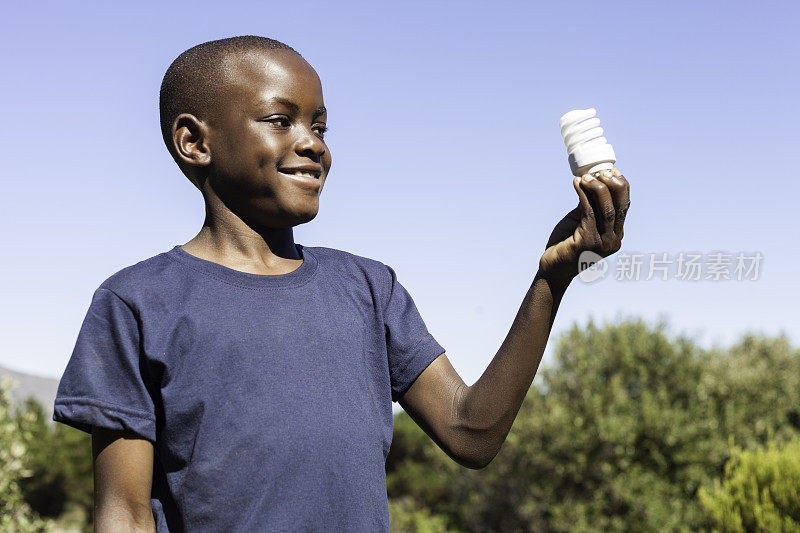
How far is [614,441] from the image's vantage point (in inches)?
459

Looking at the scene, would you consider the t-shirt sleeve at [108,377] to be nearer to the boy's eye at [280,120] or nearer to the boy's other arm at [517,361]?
the boy's eye at [280,120]

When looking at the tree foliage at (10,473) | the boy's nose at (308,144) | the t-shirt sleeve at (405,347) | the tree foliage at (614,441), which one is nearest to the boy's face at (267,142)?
the boy's nose at (308,144)

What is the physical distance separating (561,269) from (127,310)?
987 mm

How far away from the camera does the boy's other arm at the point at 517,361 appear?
171cm

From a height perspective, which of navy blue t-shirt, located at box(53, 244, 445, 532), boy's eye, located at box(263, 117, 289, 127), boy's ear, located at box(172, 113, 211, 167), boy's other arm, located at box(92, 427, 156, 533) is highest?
boy's eye, located at box(263, 117, 289, 127)

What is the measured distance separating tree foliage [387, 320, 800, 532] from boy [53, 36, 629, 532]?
10.2 metres

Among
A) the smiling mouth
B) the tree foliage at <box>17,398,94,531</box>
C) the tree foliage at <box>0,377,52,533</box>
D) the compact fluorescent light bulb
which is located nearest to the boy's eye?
the smiling mouth

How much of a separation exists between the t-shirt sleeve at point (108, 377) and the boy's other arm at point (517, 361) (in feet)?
2.24

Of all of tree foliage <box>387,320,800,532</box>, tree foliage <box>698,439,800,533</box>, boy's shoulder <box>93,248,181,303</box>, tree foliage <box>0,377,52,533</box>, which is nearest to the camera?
boy's shoulder <box>93,248,181,303</box>

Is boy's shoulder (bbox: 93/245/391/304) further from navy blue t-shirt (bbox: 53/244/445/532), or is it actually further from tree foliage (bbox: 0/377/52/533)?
tree foliage (bbox: 0/377/52/533)

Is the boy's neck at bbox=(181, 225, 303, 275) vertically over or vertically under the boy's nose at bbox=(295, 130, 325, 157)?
under

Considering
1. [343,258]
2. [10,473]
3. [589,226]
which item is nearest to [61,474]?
[10,473]

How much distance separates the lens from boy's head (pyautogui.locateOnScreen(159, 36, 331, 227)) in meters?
2.00

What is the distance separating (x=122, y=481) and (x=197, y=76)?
1.03 meters
